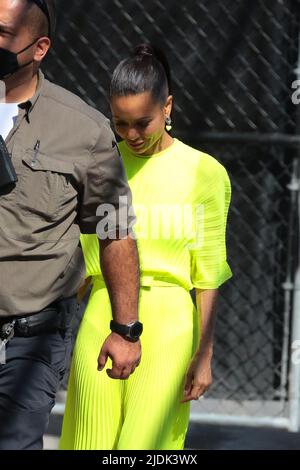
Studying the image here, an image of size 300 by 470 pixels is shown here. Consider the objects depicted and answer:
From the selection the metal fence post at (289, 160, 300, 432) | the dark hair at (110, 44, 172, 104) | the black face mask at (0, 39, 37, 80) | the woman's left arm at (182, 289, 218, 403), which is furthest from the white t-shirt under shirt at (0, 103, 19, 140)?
the metal fence post at (289, 160, 300, 432)

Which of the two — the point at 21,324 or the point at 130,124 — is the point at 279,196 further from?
the point at 21,324

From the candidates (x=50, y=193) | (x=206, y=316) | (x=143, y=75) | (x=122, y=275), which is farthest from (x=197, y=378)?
(x=143, y=75)

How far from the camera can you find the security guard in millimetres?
3266

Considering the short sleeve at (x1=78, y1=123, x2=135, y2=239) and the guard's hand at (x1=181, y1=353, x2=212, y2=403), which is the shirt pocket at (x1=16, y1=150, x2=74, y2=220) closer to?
the short sleeve at (x1=78, y1=123, x2=135, y2=239)

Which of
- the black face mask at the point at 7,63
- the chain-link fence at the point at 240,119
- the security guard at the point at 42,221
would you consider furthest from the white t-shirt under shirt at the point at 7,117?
the chain-link fence at the point at 240,119

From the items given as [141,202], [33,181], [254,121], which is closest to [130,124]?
[141,202]

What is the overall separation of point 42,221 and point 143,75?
2.81 ft

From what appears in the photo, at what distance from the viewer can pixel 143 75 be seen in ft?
12.8

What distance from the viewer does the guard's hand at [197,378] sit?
12.6ft

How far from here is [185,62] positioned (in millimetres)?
5891

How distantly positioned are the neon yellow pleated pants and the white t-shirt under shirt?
79 cm

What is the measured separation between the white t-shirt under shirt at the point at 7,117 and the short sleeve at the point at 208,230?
887 mm

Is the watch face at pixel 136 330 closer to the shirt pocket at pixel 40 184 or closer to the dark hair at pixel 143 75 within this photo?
the shirt pocket at pixel 40 184

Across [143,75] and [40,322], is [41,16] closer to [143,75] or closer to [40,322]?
[143,75]
